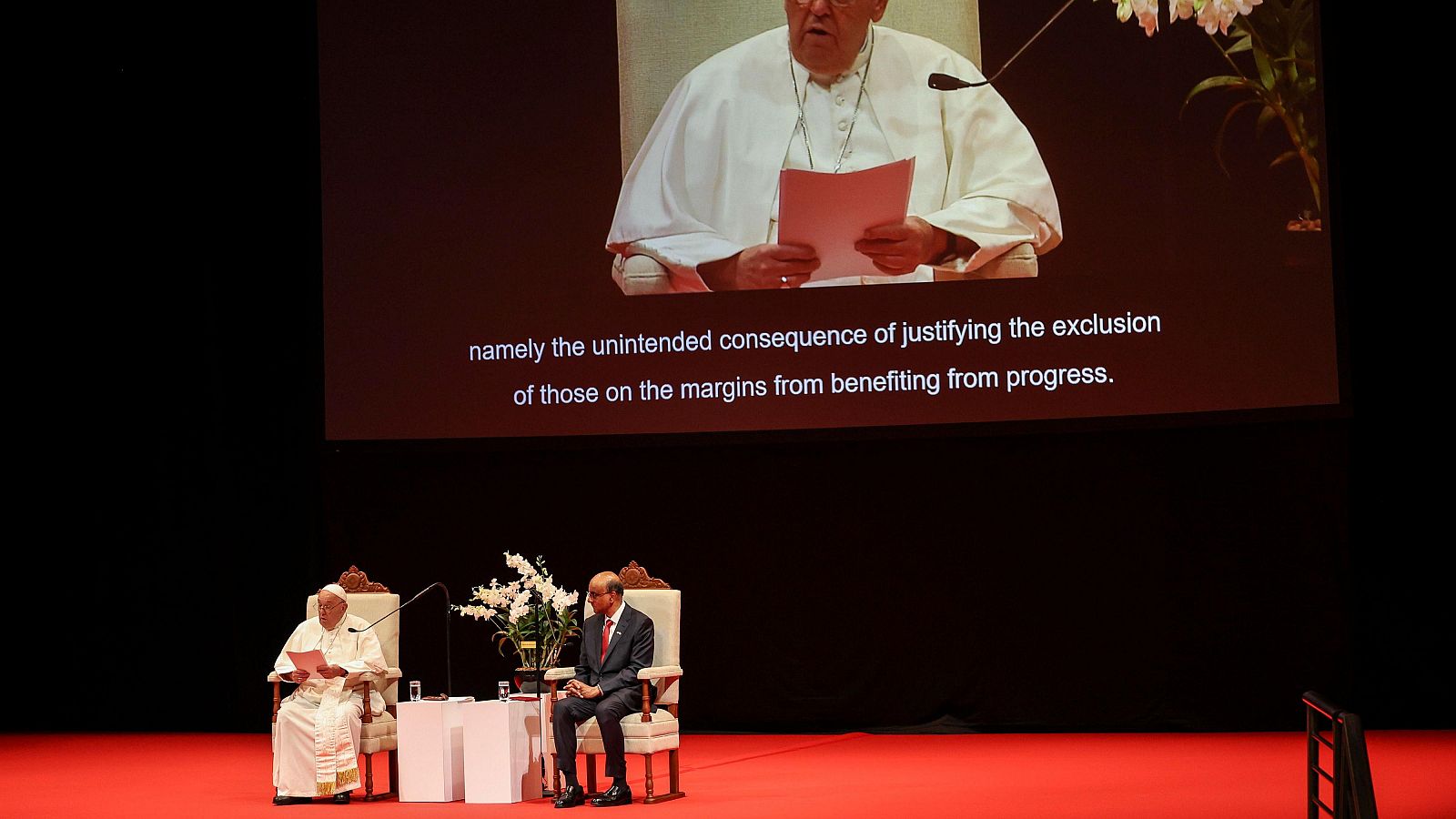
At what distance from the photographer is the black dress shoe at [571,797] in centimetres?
585

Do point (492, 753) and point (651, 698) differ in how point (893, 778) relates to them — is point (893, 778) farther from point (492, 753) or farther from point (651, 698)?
point (492, 753)

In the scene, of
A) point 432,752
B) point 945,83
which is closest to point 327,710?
point 432,752

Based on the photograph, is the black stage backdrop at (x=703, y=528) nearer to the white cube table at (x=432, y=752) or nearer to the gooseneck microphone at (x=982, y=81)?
the gooseneck microphone at (x=982, y=81)

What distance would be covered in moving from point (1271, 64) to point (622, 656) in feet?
12.2

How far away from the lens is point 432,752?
6.04m

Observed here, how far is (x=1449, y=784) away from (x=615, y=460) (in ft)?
13.1

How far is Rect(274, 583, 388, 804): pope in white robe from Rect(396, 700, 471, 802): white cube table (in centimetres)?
18

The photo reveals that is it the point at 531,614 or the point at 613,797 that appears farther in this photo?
the point at 531,614

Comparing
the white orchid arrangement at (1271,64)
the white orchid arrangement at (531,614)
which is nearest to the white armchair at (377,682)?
the white orchid arrangement at (531,614)

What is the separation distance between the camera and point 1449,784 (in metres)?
5.93

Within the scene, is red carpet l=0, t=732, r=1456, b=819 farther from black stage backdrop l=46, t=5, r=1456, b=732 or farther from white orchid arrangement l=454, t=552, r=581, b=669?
white orchid arrangement l=454, t=552, r=581, b=669

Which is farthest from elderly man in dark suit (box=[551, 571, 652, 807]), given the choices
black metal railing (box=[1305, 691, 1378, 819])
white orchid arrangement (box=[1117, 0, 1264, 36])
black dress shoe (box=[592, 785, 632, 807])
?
white orchid arrangement (box=[1117, 0, 1264, 36])

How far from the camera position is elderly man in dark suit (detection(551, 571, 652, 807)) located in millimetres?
5879

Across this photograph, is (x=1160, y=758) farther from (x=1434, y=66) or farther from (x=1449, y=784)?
(x=1434, y=66)
